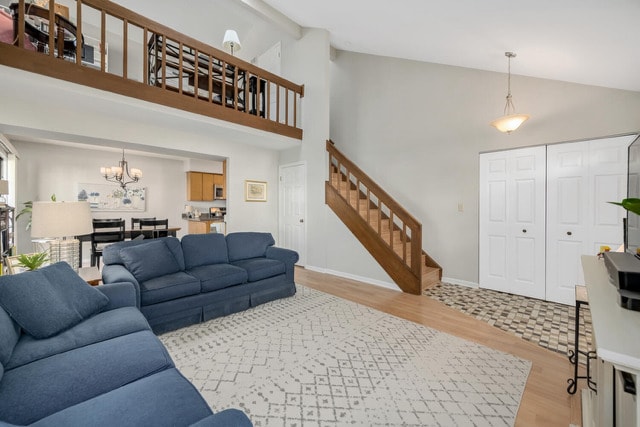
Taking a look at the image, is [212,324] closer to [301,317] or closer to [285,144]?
[301,317]

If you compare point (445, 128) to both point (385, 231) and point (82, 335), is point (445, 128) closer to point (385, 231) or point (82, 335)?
point (385, 231)

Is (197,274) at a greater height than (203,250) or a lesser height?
lesser

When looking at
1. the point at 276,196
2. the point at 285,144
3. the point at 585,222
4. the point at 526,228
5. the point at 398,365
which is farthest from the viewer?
the point at 276,196

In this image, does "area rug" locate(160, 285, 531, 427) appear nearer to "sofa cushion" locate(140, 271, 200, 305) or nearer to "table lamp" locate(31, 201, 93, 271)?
"sofa cushion" locate(140, 271, 200, 305)

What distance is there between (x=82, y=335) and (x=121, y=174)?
566cm

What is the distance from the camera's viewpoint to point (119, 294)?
7.00ft

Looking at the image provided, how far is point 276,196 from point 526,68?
451 cm

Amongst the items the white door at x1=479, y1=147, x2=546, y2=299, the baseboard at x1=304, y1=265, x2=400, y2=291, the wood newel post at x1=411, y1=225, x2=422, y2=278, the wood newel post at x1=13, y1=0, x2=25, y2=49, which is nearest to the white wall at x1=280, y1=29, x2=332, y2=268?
the baseboard at x1=304, y1=265, x2=400, y2=291

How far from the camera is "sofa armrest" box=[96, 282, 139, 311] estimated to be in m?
2.09

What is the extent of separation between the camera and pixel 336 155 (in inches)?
191

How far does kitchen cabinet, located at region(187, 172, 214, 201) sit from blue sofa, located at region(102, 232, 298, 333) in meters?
4.71

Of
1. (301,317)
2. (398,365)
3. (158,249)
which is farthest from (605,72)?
(158,249)

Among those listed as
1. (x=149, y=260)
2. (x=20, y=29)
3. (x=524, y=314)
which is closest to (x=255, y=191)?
(x=149, y=260)

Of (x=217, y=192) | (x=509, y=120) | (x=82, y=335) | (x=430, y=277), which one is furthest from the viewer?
(x=217, y=192)
